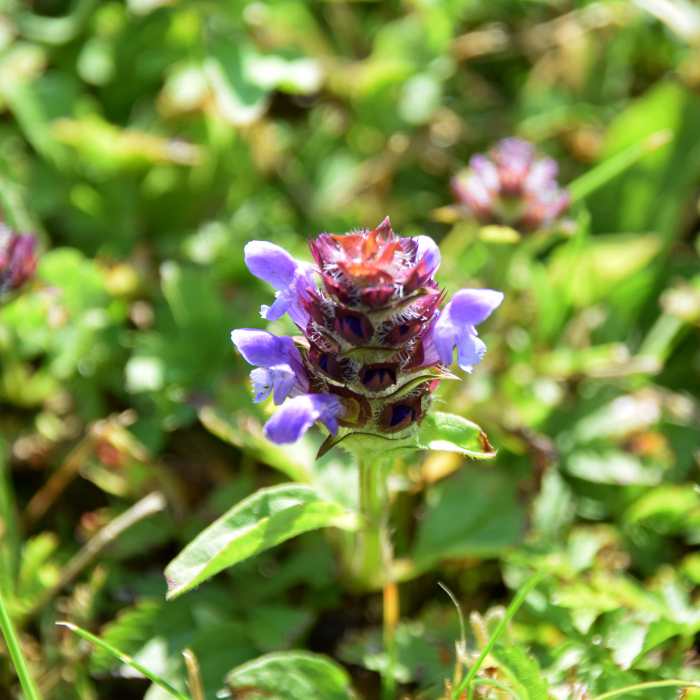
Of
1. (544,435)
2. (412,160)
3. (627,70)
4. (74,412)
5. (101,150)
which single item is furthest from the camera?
(627,70)

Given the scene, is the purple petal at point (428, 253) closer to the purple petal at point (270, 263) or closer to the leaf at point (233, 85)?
the purple petal at point (270, 263)

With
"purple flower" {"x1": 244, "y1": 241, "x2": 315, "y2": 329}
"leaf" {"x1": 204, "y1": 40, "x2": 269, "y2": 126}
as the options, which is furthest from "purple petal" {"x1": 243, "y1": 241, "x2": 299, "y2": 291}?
"leaf" {"x1": 204, "y1": 40, "x2": 269, "y2": 126}

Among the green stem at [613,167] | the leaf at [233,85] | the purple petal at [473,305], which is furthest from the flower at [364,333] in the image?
the leaf at [233,85]

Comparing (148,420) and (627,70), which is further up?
(627,70)

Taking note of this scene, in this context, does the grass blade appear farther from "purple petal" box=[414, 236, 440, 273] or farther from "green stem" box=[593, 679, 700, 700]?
"purple petal" box=[414, 236, 440, 273]

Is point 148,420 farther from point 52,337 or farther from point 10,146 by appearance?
point 10,146

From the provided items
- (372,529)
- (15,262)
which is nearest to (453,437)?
(372,529)

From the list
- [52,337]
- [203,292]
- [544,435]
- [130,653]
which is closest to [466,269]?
[544,435]

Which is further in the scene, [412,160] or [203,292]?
[412,160]

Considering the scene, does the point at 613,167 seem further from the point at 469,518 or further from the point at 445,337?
the point at 445,337
